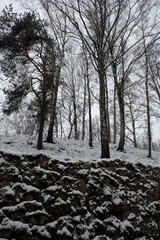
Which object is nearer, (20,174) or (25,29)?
(20,174)

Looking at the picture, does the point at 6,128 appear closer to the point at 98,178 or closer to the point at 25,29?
the point at 25,29

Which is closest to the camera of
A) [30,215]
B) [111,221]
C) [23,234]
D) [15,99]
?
[23,234]

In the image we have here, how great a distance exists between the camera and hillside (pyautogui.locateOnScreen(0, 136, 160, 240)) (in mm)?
2797

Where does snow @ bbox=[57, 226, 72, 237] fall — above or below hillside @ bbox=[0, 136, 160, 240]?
below

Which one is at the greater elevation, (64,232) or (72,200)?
(72,200)

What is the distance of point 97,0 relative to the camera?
6.23 meters

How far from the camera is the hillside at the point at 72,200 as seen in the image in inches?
110

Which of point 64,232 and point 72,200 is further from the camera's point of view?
point 72,200

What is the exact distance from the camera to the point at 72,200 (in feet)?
10.9

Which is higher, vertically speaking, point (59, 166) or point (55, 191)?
point (59, 166)

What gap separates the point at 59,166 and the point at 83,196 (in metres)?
0.91

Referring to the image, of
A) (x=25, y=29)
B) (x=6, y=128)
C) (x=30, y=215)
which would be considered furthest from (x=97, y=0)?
(x=6, y=128)

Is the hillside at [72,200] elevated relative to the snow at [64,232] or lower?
elevated

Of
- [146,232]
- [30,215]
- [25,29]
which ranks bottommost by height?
[146,232]
